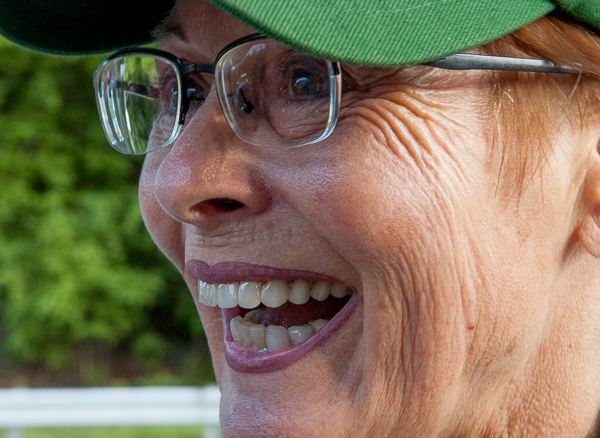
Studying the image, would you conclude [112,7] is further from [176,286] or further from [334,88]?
[176,286]

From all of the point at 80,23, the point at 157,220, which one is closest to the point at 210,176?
the point at 157,220

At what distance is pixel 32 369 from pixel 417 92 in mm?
10534

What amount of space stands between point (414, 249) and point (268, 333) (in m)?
0.47

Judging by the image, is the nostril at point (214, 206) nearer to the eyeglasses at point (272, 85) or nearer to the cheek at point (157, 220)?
the eyeglasses at point (272, 85)

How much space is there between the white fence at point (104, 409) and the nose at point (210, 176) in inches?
128

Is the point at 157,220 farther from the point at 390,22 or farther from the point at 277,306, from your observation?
the point at 390,22

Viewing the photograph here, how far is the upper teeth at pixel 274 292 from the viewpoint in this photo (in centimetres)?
152

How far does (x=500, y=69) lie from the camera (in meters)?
1.31

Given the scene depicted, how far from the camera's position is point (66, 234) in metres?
9.58

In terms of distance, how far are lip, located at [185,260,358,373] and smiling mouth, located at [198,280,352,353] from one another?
A: 3cm

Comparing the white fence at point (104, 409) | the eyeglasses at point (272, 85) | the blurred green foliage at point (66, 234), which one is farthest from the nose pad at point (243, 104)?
the blurred green foliage at point (66, 234)

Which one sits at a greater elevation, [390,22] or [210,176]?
[390,22]

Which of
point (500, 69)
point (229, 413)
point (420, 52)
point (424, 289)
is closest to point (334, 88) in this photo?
point (420, 52)

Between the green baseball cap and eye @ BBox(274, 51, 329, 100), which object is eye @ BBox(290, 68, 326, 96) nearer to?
eye @ BBox(274, 51, 329, 100)
